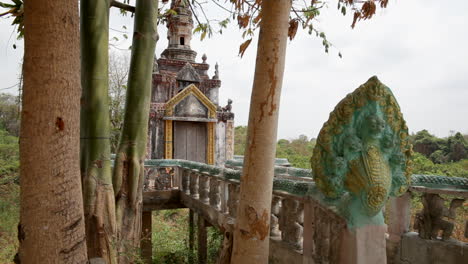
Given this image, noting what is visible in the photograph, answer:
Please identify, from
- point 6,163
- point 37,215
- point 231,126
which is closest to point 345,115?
point 37,215

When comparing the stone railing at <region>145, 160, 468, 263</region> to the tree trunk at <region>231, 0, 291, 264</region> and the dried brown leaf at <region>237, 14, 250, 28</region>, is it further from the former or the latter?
the dried brown leaf at <region>237, 14, 250, 28</region>

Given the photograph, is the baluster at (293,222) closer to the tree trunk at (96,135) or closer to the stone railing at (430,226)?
the stone railing at (430,226)

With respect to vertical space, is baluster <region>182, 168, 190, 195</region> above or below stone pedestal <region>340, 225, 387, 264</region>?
below

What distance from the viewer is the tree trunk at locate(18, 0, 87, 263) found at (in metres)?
1.26

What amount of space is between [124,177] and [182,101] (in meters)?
9.71

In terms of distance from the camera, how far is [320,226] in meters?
2.37

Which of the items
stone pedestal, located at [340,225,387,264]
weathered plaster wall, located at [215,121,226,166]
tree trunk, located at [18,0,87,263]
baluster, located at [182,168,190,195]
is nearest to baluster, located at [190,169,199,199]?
baluster, located at [182,168,190,195]

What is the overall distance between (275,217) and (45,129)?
8.20 feet

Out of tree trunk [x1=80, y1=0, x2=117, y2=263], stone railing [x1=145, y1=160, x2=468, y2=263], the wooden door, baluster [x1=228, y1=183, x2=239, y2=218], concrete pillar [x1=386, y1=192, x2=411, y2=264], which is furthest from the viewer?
the wooden door

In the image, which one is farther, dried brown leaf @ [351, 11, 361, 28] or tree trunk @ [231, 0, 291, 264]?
dried brown leaf @ [351, 11, 361, 28]

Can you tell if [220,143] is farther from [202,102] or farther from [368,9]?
[368,9]

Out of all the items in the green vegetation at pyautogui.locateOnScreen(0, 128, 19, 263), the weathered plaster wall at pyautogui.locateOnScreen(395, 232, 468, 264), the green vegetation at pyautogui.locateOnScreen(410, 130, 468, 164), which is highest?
the green vegetation at pyautogui.locateOnScreen(410, 130, 468, 164)

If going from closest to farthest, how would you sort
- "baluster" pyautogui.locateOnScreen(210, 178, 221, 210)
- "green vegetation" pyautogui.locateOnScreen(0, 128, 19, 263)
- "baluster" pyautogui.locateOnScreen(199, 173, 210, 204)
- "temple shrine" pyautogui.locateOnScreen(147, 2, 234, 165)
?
"baluster" pyautogui.locateOnScreen(210, 178, 221, 210) < "baluster" pyautogui.locateOnScreen(199, 173, 210, 204) < "green vegetation" pyautogui.locateOnScreen(0, 128, 19, 263) < "temple shrine" pyautogui.locateOnScreen(147, 2, 234, 165)

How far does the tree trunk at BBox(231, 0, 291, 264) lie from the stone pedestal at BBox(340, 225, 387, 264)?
52cm
